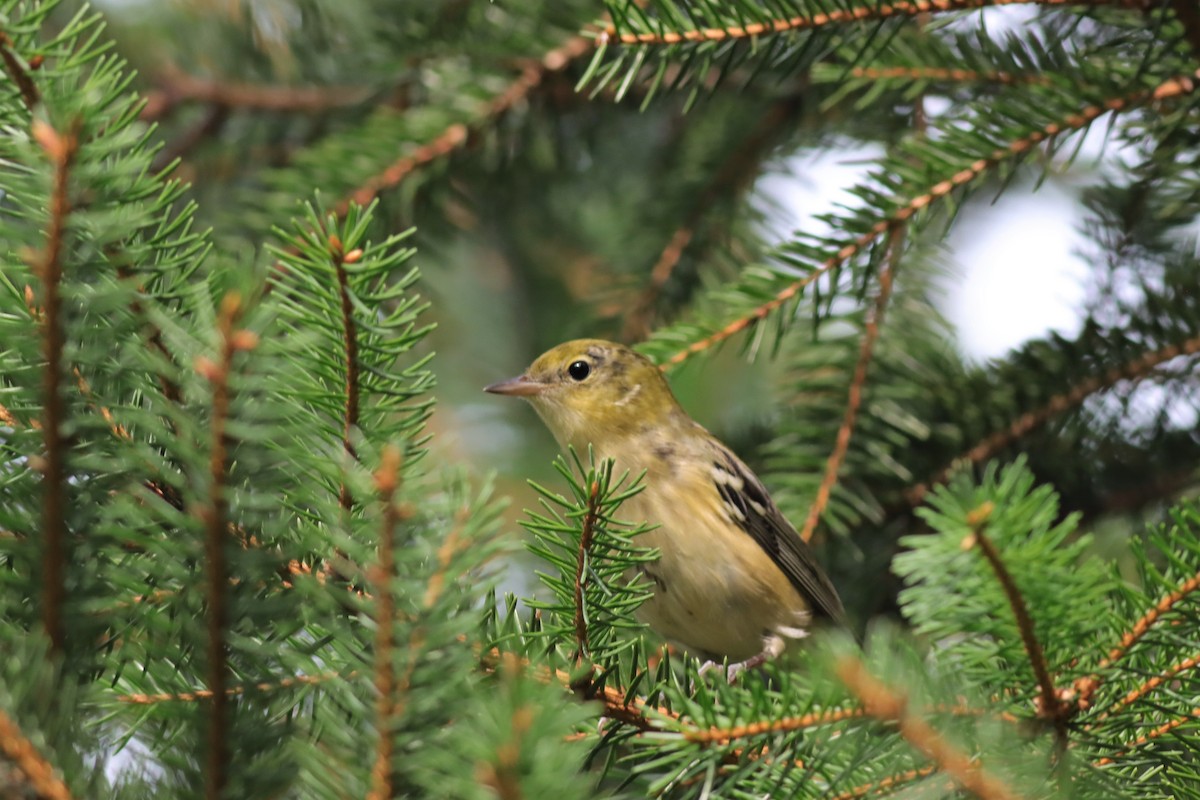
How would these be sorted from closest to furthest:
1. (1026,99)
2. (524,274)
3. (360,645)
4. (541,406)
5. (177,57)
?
(360,645) → (1026,99) → (541,406) → (177,57) → (524,274)

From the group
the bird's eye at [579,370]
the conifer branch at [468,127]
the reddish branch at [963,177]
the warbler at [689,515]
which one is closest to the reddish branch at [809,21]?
the reddish branch at [963,177]

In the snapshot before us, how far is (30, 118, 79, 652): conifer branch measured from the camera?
4.55 feet

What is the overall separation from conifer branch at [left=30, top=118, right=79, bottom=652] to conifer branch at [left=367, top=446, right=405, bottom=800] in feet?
1.49

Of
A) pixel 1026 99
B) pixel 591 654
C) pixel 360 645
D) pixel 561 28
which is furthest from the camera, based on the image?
pixel 561 28

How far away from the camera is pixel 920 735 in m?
1.47

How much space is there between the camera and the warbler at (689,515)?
3.32m

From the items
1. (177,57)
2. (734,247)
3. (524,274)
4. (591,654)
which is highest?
(177,57)

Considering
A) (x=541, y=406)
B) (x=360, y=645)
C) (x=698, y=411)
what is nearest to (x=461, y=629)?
(x=360, y=645)

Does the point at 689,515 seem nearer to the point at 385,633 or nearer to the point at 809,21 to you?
→ the point at 809,21

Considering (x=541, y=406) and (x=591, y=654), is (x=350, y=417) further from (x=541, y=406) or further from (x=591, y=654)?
(x=541, y=406)

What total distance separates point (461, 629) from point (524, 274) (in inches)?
158

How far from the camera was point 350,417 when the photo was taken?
184 centimetres

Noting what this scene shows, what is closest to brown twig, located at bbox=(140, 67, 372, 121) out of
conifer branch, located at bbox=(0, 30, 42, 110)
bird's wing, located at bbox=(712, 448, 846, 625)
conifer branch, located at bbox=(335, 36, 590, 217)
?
conifer branch, located at bbox=(335, 36, 590, 217)

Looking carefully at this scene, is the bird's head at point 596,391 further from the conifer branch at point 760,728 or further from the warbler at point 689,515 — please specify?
the conifer branch at point 760,728
